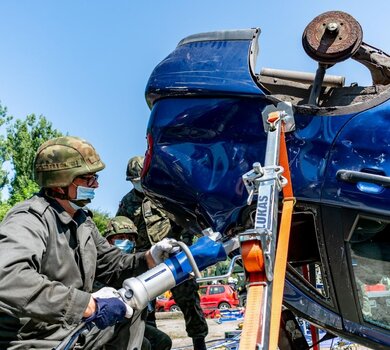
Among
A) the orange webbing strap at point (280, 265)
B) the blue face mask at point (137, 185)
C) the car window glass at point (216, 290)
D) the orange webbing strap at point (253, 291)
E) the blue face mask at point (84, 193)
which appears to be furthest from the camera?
the car window glass at point (216, 290)

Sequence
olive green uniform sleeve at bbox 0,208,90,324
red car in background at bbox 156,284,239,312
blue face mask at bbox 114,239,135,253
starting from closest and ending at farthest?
olive green uniform sleeve at bbox 0,208,90,324 < blue face mask at bbox 114,239,135,253 < red car in background at bbox 156,284,239,312

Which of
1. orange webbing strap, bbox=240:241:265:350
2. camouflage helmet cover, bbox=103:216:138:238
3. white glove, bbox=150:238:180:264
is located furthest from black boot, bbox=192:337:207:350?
orange webbing strap, bbox=240:241:265:350

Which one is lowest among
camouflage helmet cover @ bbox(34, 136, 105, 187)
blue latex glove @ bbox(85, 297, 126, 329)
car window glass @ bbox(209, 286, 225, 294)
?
car window glass @ bbox(209, 286, 225, 294)

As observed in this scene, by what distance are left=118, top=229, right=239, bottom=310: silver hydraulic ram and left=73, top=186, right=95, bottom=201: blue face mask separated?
674mm

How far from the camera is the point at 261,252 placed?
205cm

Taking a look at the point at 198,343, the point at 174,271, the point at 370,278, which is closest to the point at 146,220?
the point at 198,343

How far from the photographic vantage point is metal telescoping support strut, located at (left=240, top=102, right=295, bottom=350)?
194 cm

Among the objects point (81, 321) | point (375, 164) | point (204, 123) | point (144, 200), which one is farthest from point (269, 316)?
point (144, 200)

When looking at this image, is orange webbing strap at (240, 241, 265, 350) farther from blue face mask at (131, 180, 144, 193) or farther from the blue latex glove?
blue face mask at (131, 180, 144, 193)

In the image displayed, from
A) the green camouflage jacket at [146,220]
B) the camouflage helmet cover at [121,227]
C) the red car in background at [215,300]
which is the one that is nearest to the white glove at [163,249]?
the green camouflage jacket at [146,220]

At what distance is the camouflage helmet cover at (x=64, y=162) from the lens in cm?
294

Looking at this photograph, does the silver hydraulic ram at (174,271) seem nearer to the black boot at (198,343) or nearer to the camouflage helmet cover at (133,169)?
the black boot at (198,343)

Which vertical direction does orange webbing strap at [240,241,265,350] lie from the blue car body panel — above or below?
below

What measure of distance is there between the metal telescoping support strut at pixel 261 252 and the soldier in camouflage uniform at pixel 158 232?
228 centimetres
